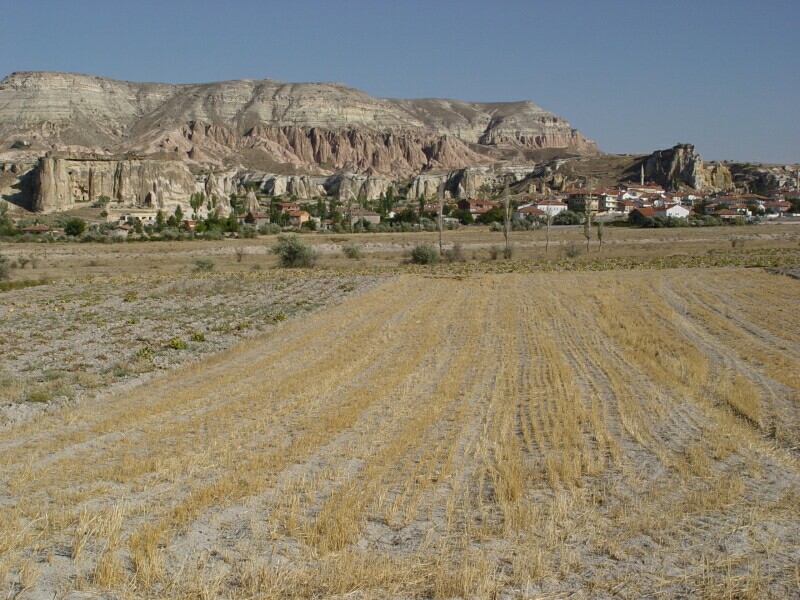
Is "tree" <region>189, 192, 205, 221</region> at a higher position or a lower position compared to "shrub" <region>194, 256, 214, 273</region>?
higher

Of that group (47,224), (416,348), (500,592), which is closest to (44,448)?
(500,592)

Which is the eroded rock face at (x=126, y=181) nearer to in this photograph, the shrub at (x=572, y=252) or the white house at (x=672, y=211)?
the white house at (x=672, y=211)

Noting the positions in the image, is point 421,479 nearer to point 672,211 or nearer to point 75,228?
point 75,228

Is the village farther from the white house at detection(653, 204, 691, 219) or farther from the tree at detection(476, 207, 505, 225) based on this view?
the tree at detection(476, 207, 505, 225)

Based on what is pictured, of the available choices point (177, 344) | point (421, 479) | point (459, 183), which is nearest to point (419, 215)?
point (459, 183)

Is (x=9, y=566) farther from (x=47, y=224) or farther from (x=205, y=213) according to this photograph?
(x=205, y=213)

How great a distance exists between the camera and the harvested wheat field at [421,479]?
5.84 meters

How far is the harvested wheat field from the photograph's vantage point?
5.84m

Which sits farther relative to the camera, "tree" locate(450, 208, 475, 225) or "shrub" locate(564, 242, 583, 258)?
"tree" locate(450, 208, 475, 225)

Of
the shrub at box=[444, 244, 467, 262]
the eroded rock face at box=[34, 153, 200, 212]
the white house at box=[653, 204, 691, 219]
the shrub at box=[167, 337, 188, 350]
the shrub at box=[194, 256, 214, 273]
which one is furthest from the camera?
the eroded rock face at box=[34, 153, 200, 212]

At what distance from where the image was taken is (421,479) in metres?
8.02

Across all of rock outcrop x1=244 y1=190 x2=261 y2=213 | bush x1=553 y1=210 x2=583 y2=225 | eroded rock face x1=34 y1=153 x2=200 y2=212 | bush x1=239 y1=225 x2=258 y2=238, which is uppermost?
eroded rock face x1=34 y1=153 x2=200 y2=212

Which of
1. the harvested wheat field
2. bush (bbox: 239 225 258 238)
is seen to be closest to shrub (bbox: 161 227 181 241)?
bush (bbox: 239 225 258 238)

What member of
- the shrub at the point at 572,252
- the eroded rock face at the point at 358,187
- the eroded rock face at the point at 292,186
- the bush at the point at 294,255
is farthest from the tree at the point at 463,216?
the bush at the point at 294,255
